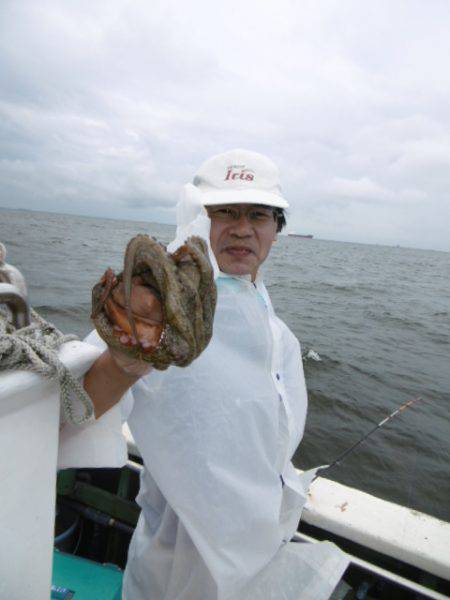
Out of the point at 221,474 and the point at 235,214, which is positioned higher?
the point at 235,214

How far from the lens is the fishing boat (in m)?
1.19

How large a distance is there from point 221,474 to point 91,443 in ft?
1.83

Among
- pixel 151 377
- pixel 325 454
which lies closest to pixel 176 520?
pixel 151 377

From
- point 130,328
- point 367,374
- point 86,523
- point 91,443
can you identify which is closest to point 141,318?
point 130,328

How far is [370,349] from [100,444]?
39.2 ft

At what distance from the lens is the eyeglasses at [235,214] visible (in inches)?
87.6

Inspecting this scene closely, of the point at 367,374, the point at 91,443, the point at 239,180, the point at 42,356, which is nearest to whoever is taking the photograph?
the point at 42,356

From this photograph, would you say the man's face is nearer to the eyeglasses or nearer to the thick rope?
the eyeglasses

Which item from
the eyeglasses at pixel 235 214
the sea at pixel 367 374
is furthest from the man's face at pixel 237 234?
the sea at pixel 367 374

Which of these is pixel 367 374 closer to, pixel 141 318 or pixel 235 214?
pixel 235 214

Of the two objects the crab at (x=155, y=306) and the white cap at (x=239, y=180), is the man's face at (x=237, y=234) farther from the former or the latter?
the crab at (x=155, y=306)

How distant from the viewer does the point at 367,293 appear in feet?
75.1

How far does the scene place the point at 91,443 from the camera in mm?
1529

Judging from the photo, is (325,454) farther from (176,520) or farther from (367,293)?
(367,293)
